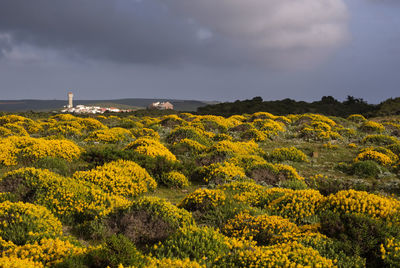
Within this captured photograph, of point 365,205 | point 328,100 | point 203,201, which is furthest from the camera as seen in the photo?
point 328,100

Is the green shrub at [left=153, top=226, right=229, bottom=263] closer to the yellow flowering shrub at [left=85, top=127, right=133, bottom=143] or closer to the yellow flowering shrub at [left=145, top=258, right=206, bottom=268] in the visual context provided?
the yellow flowering shrub at [left=145, top=258, right=206, bottom=268]

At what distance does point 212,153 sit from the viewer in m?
14.2

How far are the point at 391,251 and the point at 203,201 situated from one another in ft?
13.8

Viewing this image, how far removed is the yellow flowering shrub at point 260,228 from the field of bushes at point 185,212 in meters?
0.03

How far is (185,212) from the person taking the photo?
726cm

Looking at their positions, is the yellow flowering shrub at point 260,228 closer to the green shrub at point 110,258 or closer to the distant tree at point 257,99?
the green shrub at point 110,258

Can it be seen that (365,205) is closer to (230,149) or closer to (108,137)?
(230,149)

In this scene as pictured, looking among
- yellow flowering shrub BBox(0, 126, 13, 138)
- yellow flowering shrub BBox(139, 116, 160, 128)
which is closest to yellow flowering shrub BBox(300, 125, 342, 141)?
yellow flowering shrub BBox(139, 116, 160, 128)

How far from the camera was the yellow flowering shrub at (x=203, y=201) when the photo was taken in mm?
7969

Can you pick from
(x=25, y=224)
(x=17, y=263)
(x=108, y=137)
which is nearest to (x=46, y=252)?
(x=17, y=263)

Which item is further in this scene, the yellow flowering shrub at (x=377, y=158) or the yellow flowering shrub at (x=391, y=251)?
the yellow flowering shrub at (x=377, y=158)

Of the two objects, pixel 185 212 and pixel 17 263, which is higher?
pixel 17 263

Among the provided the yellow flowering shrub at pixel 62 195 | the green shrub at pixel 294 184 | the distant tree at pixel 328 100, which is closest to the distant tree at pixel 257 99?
the distant tree at pixel 328 100

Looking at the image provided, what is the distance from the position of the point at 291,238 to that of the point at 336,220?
1.03 metres
